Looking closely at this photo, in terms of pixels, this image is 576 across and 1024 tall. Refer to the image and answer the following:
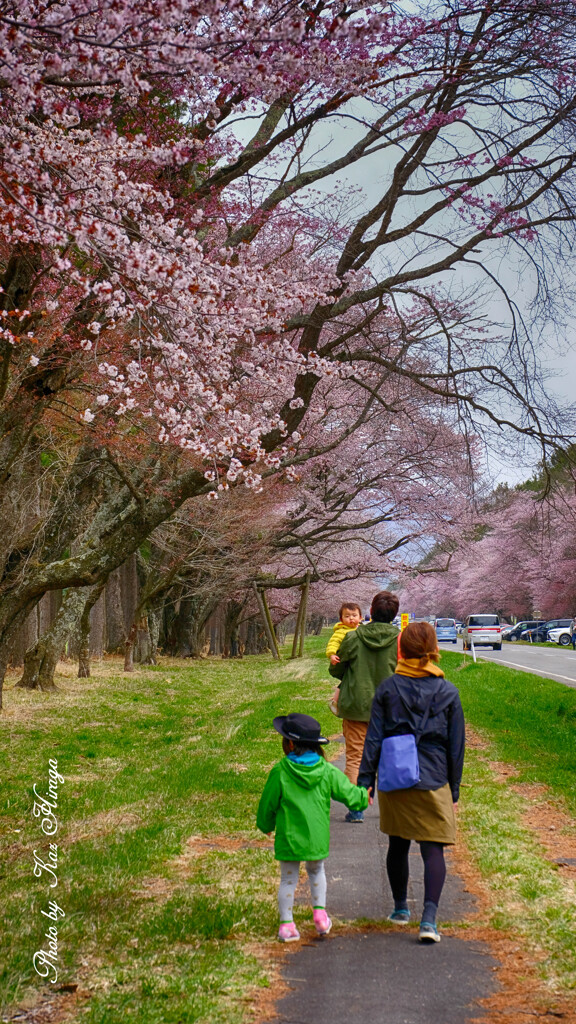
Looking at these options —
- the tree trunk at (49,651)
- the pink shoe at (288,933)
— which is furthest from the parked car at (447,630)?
the pink shoe at (288,933)

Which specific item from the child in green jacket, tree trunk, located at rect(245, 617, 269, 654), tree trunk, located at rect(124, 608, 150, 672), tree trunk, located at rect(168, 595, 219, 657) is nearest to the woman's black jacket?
the child in green jacket

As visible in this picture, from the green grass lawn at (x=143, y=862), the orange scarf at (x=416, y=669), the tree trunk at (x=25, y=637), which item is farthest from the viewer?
the tree trunk at (x=25, y=637)

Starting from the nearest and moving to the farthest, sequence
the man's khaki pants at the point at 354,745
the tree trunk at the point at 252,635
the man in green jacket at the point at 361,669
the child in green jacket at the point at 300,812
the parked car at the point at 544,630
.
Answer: the child in green jacket at the point at 300,812 → the man in green jacket at the point at 361,669 → the man's khaki pants at the point at 354,745 → the parked car at the point at 544,630 → the tree trunk at the point at 252,635

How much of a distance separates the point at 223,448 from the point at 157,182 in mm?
3552

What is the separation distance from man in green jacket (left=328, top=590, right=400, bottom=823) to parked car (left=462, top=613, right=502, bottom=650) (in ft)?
118

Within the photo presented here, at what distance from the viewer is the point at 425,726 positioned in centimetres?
514

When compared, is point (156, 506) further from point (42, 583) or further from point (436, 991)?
point (436, 991)

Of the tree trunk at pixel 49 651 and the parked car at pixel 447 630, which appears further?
the parked car at pixel 447 630

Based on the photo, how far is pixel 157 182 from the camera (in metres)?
10.1

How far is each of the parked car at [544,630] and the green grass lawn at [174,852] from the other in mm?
38386

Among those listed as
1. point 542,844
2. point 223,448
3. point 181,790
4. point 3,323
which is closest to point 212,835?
point 181,790

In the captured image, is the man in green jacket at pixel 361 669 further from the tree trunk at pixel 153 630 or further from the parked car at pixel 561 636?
the parked car at pixel 561 636

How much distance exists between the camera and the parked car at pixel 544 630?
5312 centimetres

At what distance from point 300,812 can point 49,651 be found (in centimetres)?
1542
